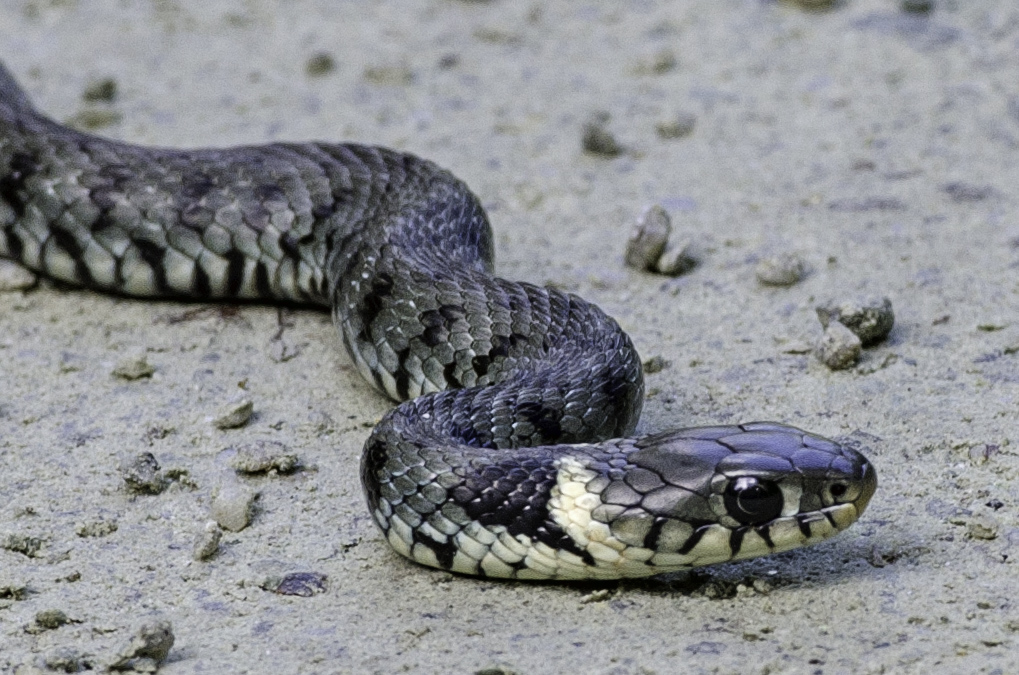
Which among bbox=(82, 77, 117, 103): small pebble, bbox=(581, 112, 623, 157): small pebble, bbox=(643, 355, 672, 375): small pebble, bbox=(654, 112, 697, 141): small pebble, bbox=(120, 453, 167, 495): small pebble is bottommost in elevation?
bbox=(120, 453, 167, 495): small pebble

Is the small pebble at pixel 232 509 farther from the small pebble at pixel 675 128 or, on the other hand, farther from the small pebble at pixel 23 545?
the small pebble at pixel 675 128

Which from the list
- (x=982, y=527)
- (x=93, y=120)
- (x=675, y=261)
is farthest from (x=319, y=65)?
(x=982, y=527)

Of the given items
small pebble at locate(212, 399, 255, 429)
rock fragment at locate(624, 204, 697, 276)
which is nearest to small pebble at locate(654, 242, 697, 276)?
rock fragment at locate(624, 204, 697, 276)

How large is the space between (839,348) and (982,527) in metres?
1.48

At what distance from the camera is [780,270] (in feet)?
23.4

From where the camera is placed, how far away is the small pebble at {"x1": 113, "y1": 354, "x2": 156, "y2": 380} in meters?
6.51

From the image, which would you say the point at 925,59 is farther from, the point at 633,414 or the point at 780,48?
the point at 633,414

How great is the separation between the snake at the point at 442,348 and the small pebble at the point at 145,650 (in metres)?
0.89

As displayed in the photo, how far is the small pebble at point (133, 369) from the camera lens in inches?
256

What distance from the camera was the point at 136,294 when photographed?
741 cm

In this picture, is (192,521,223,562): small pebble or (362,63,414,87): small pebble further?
(362,63,414,87): small pebble

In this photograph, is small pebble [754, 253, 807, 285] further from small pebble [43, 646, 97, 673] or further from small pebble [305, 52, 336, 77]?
small pebble [305, 52, 336, 77]

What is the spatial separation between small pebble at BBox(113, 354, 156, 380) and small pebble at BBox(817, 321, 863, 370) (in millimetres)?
2956

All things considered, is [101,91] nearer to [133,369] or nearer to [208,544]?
[133,369]
